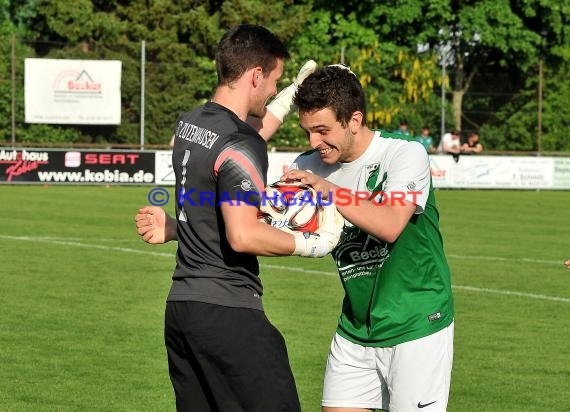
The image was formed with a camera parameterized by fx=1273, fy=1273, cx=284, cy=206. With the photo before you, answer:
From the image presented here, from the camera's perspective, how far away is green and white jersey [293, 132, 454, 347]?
5941 millimetres

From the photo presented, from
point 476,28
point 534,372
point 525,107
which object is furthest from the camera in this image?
point 476,28

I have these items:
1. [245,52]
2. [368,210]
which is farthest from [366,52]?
[245,52]

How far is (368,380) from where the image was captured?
611cm

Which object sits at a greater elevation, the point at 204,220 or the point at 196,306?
the point at 204,220

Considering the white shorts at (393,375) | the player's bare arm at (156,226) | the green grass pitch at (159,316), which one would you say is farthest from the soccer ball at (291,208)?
the green grass pitch at (159,316)

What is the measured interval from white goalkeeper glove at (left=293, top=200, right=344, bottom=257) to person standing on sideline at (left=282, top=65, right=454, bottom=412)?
0.89 feet

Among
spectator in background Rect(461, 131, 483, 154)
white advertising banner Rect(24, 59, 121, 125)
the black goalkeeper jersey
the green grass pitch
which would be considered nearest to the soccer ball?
the black goalkeeper jersey

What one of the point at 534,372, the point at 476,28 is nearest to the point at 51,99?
the point at 476,28

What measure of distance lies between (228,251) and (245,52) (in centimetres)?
84

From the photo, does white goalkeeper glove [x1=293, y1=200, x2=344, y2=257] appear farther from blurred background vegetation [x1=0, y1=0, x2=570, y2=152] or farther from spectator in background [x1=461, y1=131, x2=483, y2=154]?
blurred background vegetation [x1=0, y1=0, x2=570, y2=152]

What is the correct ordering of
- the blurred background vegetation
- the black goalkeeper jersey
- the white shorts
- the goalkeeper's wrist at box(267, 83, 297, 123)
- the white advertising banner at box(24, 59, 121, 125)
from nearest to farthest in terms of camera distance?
the black goalkeeper jersey, the white shorts, the goalkeeper's wrist at box(267, 83, 297, 123), the white advertising banner at box(24, 59, 121, 125), the blurred background vegetation

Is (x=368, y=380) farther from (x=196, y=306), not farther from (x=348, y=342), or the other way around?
(x=196, y=306)

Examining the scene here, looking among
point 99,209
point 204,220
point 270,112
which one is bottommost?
point 99,209

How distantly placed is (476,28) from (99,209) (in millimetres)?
31567
